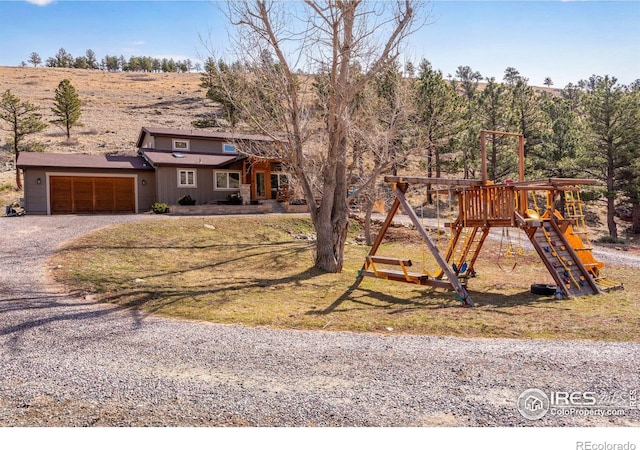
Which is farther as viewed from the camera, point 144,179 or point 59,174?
point 144,179

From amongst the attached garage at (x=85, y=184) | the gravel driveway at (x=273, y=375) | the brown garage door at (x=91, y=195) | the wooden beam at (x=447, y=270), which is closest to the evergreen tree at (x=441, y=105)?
the wooden beam at (x=447, y=270)

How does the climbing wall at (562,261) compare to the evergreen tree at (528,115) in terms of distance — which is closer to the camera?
the climbing wall at (562,261)

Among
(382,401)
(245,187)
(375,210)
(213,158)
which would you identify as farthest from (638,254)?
(213,158)

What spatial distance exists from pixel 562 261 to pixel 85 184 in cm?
2601

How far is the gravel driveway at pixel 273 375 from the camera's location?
13.0 ft

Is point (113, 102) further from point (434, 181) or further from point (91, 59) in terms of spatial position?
point (434, 181)

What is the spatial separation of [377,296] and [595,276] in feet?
19.0

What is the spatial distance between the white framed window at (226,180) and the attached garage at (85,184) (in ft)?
13.0

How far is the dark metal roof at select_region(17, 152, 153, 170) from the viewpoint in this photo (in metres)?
24.9

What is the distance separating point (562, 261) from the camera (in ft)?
34.4

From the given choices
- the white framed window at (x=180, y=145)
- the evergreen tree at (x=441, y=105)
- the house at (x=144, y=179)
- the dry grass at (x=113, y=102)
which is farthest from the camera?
the dry grass at (x=113, y=102)

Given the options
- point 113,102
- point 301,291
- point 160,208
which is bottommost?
point 301,291

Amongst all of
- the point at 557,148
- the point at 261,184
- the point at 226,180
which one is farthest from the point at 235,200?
the point at 557,148

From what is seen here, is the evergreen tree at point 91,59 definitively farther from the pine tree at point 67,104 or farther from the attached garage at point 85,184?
the attached garage at point 85,184
